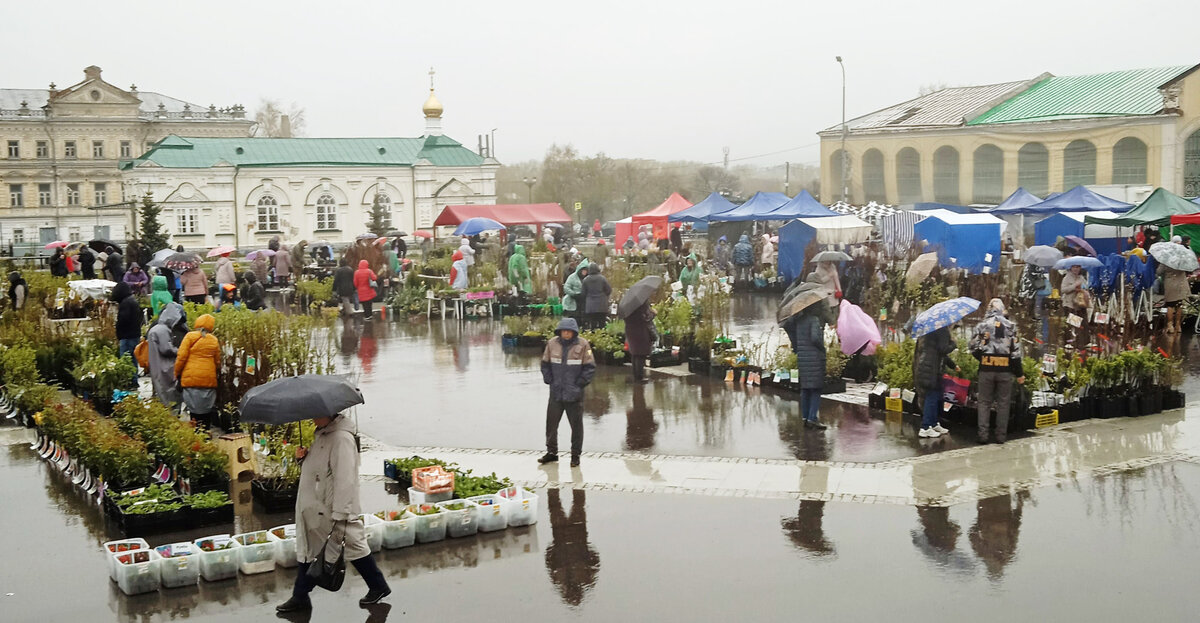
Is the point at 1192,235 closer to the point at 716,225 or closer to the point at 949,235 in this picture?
the point at 949,235

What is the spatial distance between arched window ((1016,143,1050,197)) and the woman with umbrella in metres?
50.3

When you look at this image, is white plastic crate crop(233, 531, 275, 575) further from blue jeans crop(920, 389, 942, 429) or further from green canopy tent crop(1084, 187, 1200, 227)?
green canopy tent crop(1084, 187, 1200, 227)

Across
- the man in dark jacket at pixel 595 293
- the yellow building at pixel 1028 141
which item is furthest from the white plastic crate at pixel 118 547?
the yellow building at pixel 1028 141

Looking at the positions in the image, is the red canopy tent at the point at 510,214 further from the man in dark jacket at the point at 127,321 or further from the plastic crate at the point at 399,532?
the plastic crate at the point at 399,532

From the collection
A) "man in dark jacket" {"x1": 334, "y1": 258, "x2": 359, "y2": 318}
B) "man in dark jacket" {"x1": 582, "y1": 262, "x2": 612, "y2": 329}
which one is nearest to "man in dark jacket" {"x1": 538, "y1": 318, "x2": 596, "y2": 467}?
"man in dark jacket" {"x1": 582, "y1": 262, "x2": 612, "y2": 329}

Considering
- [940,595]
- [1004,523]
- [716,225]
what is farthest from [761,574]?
[716,225]

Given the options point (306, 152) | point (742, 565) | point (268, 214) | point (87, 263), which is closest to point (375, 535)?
point (742, 565)

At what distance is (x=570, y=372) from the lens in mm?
12031

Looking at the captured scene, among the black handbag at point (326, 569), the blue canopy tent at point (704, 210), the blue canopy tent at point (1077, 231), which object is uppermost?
the blue canopy tent at point (704, 210)

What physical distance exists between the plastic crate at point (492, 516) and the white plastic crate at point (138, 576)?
8.39ft

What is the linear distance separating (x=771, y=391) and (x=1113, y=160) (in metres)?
40.3

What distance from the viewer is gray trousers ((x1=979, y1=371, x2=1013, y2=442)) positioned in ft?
40.7

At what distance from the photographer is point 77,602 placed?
834 centimetres

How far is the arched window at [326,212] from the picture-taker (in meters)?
59.1
